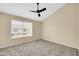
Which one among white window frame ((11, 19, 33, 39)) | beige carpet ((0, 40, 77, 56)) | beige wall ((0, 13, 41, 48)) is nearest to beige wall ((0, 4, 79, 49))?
beige wall ((0, 13, 41, 48))

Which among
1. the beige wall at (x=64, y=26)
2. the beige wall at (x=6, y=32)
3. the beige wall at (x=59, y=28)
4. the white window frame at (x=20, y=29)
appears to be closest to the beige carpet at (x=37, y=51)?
the beige wall at (x=6, y=32)

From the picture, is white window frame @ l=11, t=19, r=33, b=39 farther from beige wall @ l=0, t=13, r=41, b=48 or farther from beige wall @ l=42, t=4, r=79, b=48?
beige wall @ l=42, t=4, r=79, b=48

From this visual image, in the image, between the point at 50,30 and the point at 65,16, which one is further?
Result: the point at 50,30

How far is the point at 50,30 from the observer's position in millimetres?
6875

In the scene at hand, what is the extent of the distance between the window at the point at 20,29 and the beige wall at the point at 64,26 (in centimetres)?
180

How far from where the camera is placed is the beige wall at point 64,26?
4848 millimetres

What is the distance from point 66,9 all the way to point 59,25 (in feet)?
4.12

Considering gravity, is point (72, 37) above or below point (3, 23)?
below

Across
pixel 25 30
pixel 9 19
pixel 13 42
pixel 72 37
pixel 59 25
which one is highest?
pixel 9 19

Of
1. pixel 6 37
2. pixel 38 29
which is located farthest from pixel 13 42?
pixel 38 29

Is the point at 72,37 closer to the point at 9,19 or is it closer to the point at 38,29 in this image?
the point at 38,29

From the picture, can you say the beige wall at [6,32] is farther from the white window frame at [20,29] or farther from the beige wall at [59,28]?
the white window frame at [20,29]

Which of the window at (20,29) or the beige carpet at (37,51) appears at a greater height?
the window at (20,29)

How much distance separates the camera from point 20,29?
6.04 meters
